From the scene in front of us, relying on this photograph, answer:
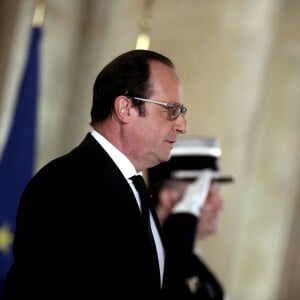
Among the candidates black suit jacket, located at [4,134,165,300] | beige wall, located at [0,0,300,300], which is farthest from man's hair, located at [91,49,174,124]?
beige wall, located at [0,0,300,300]

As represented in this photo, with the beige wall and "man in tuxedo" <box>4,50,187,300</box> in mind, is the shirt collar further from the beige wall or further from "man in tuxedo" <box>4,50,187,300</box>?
the beige wall

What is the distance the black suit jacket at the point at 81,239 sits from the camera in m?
1.54

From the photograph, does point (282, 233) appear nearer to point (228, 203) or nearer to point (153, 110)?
point (228, 203)

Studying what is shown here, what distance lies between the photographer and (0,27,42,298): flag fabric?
3.38m

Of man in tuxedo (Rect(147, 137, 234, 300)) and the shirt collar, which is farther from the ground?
the shirt collar

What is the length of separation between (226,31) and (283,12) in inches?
21.8

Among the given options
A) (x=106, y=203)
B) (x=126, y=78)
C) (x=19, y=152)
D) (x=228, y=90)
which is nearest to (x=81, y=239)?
(x=106, y=203)

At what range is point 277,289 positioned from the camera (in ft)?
14.1

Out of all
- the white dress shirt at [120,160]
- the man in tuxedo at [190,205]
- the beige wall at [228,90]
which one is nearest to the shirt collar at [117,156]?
the white dress shirt at [120,160]

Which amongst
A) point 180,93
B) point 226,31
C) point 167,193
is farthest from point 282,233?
point 180,93

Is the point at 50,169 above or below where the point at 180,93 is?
below

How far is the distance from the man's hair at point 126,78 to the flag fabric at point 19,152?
176cm

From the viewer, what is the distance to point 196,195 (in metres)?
2.75

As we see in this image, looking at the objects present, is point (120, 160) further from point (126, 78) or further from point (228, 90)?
point (228, 90)
